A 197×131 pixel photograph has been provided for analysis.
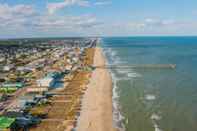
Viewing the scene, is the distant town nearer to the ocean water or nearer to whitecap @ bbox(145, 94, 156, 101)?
the ocean water

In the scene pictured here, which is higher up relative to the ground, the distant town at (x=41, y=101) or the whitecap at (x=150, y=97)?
the distant town at (x=41, y=101)

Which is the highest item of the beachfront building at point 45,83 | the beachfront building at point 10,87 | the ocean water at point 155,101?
the beachfront building at point 45,83

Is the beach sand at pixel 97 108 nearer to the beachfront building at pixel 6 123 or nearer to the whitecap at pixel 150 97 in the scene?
the whitecap at pixel 150 97

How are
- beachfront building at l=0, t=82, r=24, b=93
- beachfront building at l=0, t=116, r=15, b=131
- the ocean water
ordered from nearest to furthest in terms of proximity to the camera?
beachfront building at l=0, t=116, r=15, b=131 → the ocean water → beachfront building at l=0, t=82, r=24, b=93

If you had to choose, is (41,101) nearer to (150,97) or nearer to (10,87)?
(10,87)

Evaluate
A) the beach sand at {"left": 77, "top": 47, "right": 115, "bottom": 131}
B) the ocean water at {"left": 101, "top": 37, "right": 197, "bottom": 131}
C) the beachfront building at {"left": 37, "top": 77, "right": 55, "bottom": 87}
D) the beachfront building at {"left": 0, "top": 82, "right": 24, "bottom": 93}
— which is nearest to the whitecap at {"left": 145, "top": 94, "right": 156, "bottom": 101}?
the ocean water at {"left": 101, "top": 37, "right": 197, "bottom": 131}

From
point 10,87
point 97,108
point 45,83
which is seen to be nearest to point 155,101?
point 97,108

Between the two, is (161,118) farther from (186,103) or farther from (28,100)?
(28,100)

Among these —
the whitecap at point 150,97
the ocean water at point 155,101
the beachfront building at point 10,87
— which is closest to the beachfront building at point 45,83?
the beachfront building at point 10,87

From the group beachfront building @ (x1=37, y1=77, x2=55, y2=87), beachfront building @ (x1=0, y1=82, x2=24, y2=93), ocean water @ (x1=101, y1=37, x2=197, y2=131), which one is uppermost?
beachfront building @ (x1=37, y1=77, x2=55, y2=87)
